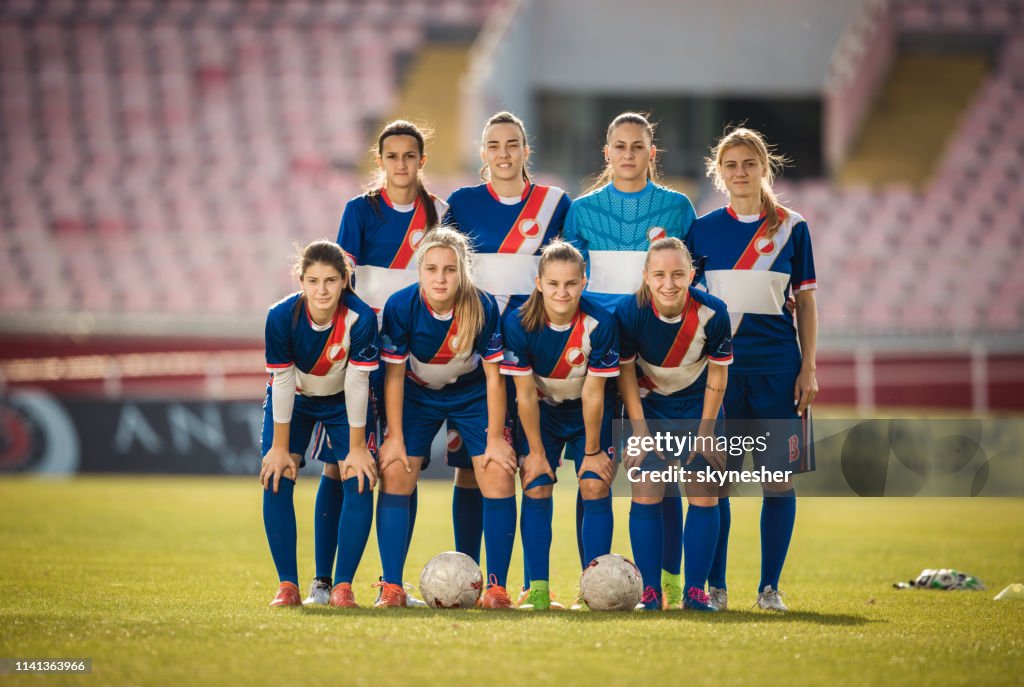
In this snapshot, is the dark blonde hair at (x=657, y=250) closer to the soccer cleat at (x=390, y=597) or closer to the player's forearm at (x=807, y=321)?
the player's forearm at (x=807, y=321)

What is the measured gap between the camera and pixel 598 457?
208 inches

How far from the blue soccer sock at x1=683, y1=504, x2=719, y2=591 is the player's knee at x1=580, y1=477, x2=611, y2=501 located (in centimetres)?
38

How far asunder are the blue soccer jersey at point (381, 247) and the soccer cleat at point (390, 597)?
1252 mm

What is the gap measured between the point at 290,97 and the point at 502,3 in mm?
3765

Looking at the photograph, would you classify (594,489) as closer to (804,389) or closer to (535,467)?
(535,467)

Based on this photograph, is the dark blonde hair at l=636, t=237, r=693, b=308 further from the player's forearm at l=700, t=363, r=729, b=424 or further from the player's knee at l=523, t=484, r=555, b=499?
the player's knee at l=523, t=484, r=555, b=499

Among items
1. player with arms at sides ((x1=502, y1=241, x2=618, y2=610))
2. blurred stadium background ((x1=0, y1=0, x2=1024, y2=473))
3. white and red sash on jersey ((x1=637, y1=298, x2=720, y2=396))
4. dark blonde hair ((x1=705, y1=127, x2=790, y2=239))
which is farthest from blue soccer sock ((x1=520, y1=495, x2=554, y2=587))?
blurred stadium background ((x1=0, y1=0, x2=1024, y2=473))

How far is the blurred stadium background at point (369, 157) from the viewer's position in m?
14.8

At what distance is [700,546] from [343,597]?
1.47 m

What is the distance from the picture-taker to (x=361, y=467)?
528cm

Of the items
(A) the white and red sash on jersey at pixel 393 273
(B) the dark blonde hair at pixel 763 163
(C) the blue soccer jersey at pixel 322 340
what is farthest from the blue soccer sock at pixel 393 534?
(B) the dark blonde hair at pixel 763 163

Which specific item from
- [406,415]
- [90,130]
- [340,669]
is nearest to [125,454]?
[90,130]

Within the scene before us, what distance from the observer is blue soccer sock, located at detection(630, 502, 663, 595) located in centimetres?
525

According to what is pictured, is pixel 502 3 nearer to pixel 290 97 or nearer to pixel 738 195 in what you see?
pixel 290 97
